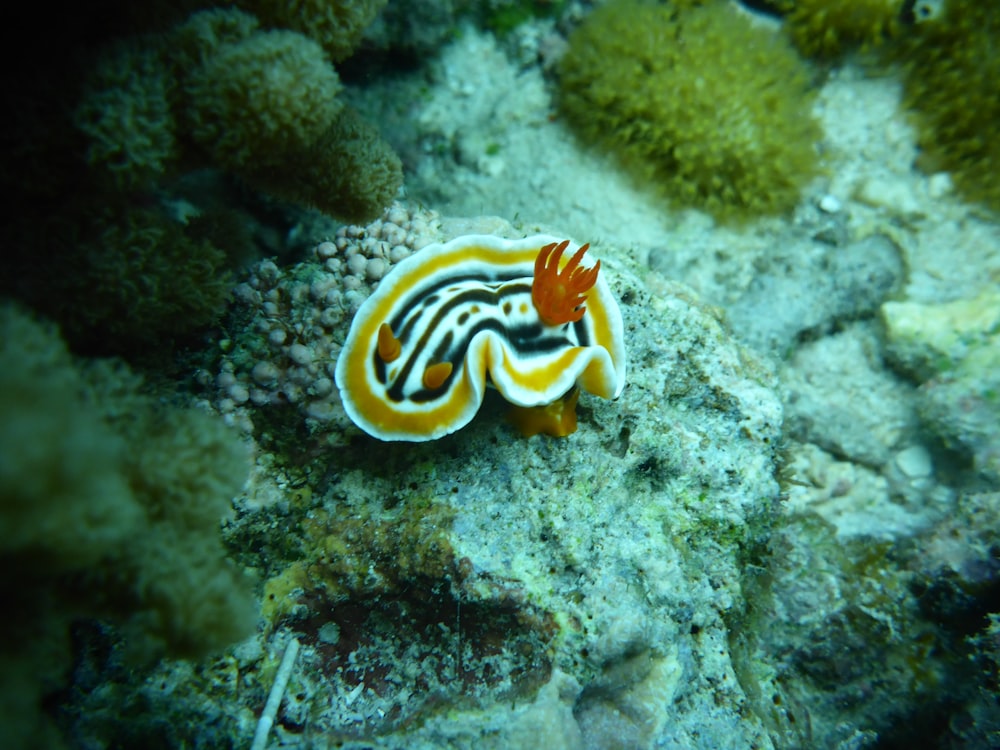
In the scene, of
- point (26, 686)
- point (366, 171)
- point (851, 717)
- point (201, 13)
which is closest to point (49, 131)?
point (201, 13)

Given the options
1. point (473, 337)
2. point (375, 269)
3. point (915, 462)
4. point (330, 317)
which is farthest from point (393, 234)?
point (915, 462)

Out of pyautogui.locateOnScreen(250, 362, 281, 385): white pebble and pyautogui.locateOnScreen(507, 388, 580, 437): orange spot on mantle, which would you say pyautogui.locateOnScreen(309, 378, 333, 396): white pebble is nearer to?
pyautogui.locateOnScreen(250, 362, 281, 385): white pebble

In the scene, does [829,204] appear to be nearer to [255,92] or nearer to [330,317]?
[330,317]

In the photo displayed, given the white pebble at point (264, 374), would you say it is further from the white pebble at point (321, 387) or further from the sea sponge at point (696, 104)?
the sea sponge at point (696, 104)

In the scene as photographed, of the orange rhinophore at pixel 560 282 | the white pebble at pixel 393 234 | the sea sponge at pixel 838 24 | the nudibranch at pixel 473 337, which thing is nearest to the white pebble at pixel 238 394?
the nudibranch at pixel 473 337

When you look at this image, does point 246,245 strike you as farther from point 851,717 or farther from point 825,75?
point 825,75

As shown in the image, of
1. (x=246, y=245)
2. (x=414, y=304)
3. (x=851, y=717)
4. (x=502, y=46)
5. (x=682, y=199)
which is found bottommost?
(x=851, y=717)
